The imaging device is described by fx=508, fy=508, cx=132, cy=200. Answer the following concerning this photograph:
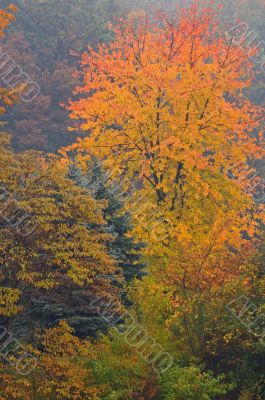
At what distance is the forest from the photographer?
340 inches

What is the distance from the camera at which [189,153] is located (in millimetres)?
14047

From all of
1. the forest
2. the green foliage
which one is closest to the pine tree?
the forest

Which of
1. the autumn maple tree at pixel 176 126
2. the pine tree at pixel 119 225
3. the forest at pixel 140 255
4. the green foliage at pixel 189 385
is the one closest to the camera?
the forest at pixel 140 255

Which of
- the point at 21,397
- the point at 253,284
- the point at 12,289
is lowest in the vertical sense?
the point at 21,397

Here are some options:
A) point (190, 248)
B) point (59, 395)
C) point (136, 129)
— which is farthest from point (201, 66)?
point (59, 395)

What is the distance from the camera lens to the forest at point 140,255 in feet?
28.4

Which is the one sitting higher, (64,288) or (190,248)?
(190,248)

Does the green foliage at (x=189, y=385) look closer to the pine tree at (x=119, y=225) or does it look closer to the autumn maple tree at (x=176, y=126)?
the pine tree at (x=119, y=225)

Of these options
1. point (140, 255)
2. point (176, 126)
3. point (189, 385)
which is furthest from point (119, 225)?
point (189, 385)

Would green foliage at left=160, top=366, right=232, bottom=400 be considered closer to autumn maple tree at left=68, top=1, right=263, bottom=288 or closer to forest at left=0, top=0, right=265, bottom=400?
forest at left=0, top=0, right=265, bottom=400

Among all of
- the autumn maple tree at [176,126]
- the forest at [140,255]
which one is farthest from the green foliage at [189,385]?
the autumn maple tree at [176,126]

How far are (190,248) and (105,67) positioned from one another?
7.39m

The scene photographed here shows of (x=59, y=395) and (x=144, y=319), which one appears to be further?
(x=144, y=319)

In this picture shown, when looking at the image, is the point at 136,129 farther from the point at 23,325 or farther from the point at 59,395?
the point at 59,395
